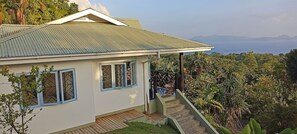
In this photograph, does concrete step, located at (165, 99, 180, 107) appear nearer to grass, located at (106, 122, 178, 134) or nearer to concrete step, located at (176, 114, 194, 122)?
concrete step, located at (176, 114, 194, 122)

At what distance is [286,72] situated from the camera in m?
25.5

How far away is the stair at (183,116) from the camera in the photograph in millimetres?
13477

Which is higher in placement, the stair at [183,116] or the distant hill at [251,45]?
the distant hill at [251,45]

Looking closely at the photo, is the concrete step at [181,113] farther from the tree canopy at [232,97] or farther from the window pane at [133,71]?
the window pane at [133,71]

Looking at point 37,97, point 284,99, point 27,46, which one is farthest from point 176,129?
point 284,99

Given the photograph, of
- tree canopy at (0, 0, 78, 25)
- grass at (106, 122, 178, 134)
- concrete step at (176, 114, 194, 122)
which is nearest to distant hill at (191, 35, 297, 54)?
tree canopy at (0, 0, 78, 25)

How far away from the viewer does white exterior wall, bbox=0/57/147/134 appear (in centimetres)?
1050

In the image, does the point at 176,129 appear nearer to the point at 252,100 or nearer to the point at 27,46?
the point at 27,46

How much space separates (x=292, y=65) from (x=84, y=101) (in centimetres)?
2075

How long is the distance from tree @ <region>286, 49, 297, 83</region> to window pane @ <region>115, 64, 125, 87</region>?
59.7 ft

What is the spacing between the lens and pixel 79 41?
486 inches

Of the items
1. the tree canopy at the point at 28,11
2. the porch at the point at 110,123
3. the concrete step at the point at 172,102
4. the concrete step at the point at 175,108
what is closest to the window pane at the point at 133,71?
the porch at the point at 110,123

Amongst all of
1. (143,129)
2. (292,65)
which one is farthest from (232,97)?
(292,65)

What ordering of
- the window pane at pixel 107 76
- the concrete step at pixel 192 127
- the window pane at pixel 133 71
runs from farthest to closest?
the window pane at pixel 133 71
the concrete step at pixel 192 127
the window pane at pixel 107 76
